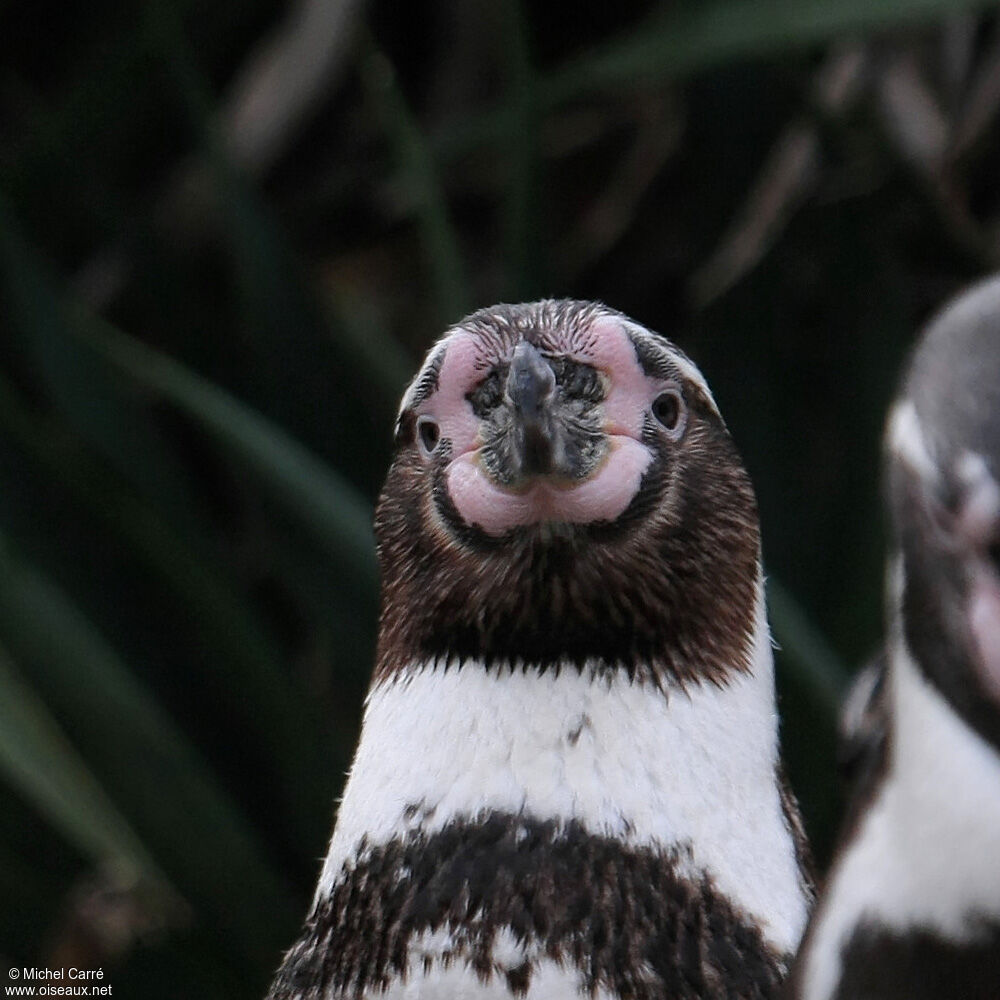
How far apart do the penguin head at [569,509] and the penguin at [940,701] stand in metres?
0.37

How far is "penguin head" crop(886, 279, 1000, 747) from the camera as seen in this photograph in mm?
804

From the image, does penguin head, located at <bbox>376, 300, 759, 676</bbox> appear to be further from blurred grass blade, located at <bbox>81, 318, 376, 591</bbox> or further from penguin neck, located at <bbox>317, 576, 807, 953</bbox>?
blurred grass blade, located at <bbox>81, 318, 376, 591</bbox>

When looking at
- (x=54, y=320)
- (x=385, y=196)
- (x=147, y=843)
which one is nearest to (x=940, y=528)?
(x=147, y=843)

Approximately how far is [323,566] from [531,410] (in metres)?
1.10

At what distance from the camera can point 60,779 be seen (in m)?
2.23

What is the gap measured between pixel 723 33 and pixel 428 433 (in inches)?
44.1

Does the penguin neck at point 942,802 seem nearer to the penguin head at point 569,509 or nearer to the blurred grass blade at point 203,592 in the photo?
the penguin head at point 569,509

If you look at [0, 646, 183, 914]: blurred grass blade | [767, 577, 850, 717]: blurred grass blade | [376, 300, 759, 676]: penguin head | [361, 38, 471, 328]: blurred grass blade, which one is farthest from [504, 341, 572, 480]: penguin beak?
[0, 646, 183, 914]: blurred grass blade

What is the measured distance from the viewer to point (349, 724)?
7.72 feet

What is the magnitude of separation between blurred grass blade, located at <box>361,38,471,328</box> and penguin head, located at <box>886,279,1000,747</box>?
4.65 ft

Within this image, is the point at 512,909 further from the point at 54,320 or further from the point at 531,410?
the point at 54,320

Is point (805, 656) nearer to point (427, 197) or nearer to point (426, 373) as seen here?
point (426, 373)

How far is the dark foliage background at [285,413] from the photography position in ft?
7.17

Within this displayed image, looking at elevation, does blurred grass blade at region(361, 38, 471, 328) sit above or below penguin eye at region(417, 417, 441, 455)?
above
